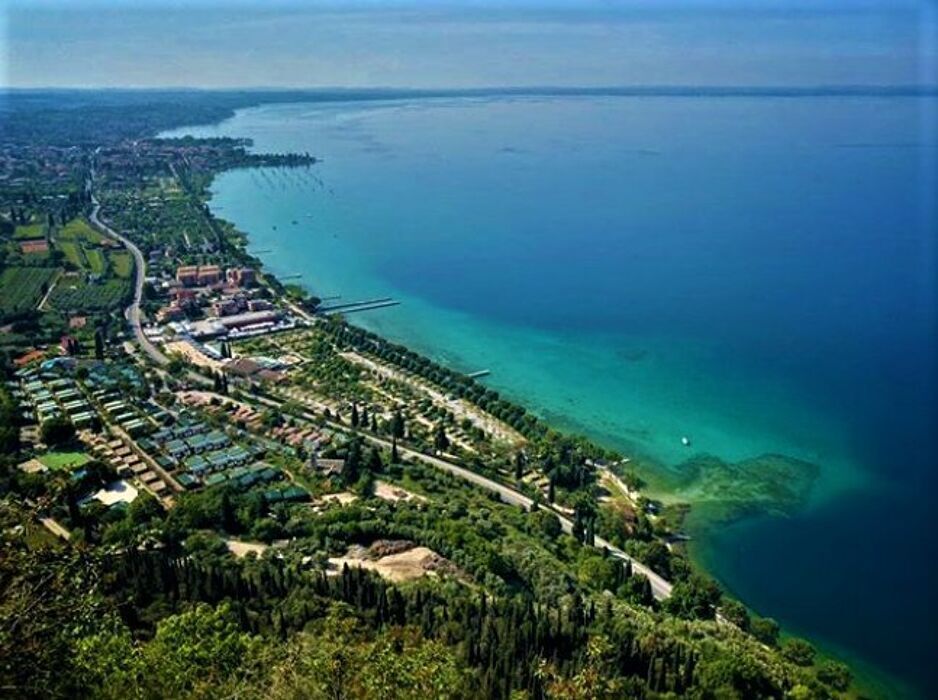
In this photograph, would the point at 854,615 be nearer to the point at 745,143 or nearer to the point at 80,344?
the point at 80,344

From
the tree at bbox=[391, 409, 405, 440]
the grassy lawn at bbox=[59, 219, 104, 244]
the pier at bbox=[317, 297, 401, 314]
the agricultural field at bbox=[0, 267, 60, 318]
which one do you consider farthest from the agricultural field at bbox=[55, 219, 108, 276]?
the tree at bbox=[391, 409, 405, 440]

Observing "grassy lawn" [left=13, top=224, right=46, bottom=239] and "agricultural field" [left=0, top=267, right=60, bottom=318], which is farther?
"grassy lawn" [left=13, top=224, right=46, bottom=239]

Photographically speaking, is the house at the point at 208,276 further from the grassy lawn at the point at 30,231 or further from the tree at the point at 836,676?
the tree at the point at 836,676

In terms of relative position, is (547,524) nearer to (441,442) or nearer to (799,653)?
(441,442)

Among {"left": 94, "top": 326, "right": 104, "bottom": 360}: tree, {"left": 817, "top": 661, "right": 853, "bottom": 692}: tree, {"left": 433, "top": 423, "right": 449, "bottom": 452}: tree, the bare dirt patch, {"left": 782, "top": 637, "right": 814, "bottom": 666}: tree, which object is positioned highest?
{"left": 94, "top": 326, "right": 104, "bottom": 360}: tree

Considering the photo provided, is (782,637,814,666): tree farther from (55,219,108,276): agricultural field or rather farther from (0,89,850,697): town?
(55,219,108,276): agricultural field

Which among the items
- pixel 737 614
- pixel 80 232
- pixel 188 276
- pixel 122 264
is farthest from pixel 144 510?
pixel 80 232

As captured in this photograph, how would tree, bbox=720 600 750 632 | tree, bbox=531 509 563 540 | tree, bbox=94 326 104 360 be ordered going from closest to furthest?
1. tree, bbox=720 600 750 632
2. tree, bbox=531 509 563 540
3. tree, bbox=94 326 104 360

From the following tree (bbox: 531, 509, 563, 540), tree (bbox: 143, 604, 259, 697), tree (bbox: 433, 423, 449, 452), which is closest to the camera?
tree (bbox: 143, 604, 259, 697)

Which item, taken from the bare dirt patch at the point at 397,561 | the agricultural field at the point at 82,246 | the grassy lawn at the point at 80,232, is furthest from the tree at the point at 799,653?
the grassy lawn at the point at 80,232
